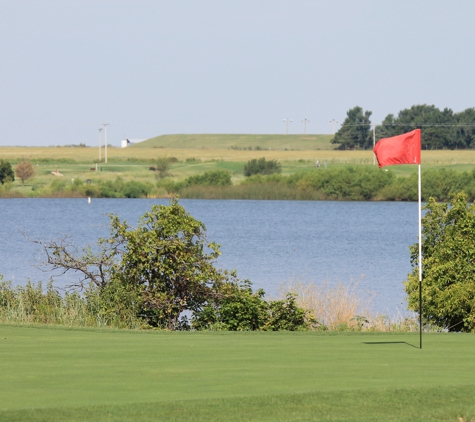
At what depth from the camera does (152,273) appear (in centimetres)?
1905

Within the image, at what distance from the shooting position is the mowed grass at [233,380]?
8.24 m

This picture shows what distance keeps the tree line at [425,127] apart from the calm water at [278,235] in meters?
59.5

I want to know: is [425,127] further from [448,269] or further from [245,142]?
[448,269]

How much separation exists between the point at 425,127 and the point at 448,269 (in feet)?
433

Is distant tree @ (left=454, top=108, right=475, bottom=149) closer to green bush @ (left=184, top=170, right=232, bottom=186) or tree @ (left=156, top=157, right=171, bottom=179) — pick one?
tree @ (left=156, top=157, right=171, bottom=179)

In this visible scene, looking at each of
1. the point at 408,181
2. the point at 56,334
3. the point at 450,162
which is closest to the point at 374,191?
the point at 408,181

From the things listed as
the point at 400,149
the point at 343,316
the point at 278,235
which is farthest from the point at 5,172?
the point at 400,149

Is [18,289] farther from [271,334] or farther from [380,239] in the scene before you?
[380,239]

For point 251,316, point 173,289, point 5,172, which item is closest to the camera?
point 251,316

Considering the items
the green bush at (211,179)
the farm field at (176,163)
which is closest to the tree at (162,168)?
the farm field at (176,163)

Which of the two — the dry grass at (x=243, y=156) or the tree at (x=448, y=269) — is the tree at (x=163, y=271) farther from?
the dry grass at (x=243, y=156)

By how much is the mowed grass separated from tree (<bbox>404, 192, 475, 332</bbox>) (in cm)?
408

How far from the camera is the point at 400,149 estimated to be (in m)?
13.9

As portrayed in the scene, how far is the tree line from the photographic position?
473ft
